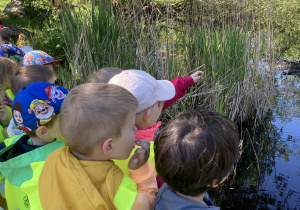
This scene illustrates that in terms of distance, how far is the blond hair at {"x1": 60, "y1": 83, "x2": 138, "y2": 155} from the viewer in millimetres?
988

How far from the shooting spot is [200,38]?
3557 mm

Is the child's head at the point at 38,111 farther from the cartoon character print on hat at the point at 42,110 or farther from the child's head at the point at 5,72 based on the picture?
the child's head at the point at 5,72

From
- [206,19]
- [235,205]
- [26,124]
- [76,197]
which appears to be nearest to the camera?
[76,197]

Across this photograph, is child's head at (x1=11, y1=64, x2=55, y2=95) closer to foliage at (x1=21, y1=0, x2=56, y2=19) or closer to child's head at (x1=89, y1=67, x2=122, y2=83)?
child's head at (x1=89, y1=67, x2=122, y2=83)

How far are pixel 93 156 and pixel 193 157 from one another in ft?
1.01

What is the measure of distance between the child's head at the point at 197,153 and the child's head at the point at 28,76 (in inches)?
42.4

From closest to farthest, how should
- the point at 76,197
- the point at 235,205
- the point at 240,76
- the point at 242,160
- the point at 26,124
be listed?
1. the point at 76,197
2. the point at 26,124
3. the point at 235,205
4. the point at 242,160
5. the point at 240,76

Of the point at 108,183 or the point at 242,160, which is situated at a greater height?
the point at 108,183

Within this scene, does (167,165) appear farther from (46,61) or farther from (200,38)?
(200,38)

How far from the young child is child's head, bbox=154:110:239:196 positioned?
12cm

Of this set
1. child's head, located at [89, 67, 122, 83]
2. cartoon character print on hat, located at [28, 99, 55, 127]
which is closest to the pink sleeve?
cartoon character print on hat, located at [28, 99, 55, 127]

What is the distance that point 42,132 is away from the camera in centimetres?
141

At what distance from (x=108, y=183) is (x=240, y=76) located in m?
2.71

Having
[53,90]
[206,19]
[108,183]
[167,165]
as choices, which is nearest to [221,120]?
[167,165]
